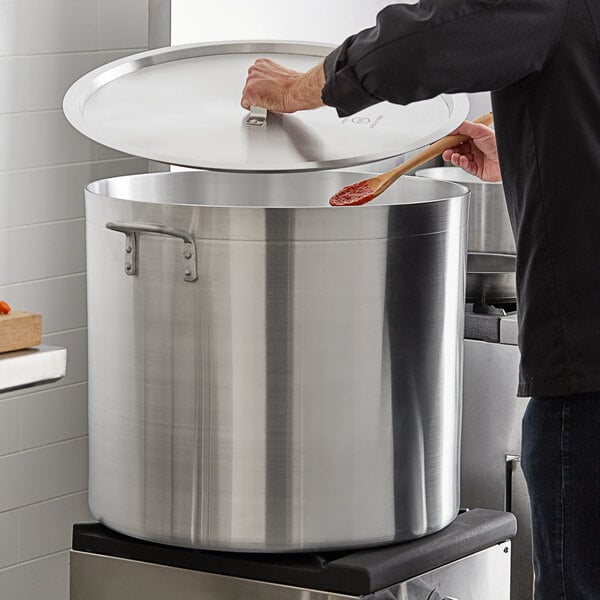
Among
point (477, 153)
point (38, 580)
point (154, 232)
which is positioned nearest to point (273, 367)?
point (154, 232)

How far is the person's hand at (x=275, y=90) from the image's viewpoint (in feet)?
5.68

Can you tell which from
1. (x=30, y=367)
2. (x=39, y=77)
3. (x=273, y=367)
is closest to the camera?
(x=30, y=367)

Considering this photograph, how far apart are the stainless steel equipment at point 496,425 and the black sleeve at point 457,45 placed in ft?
3.18

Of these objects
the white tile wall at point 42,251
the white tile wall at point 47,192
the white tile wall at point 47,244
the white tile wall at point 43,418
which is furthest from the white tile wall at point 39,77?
the white tile wall at point 43,418

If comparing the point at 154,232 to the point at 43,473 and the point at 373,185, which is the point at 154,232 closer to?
the point at 373,185

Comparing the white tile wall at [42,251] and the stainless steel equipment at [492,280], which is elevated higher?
the white tile wall at [42,251]

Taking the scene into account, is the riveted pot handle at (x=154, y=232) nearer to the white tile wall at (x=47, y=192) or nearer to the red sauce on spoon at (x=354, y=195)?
the red sauce on spoon at (x=354, y=195)

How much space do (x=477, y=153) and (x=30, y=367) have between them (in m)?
1.08

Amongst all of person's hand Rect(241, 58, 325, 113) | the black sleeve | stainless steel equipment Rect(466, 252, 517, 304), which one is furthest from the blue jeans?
stainless steel equipment Rect(466, 252, 517, 304)

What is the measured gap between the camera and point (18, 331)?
3.90 ft

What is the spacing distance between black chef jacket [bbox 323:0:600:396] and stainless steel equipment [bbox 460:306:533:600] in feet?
2.60

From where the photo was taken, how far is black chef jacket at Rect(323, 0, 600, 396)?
1.45 meters

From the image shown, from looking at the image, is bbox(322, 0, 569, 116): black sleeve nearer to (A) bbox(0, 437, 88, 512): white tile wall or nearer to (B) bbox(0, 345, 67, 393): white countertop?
(B) bbox(0, 345, 67, 393): white countertop

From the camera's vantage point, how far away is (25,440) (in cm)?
240
